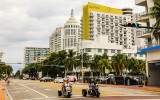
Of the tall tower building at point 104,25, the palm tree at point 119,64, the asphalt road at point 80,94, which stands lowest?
the asphalt road at point 80,94

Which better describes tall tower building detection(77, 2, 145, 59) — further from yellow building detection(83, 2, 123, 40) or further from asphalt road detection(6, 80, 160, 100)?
asphalt road detection(6, 80, 160, 100)

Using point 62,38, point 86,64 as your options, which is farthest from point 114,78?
point 62,38

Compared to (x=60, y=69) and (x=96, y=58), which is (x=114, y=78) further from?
(x=60, y=69)

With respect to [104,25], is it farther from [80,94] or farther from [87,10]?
[80,94]

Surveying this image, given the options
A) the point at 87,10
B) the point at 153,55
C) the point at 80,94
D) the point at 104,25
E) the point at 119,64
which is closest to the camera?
the point at 80,94

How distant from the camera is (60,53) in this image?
8119 centimetres

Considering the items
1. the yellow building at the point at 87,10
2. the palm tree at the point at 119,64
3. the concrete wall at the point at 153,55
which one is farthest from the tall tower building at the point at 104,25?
the concrete wall at the point at 153,55

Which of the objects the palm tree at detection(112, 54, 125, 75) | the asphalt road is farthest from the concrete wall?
the palm tree at detection(112, 54, 125, 75)

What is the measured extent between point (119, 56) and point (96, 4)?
192ft

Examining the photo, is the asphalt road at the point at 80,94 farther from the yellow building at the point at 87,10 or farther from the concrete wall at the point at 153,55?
the yellow building at the point at 87,10

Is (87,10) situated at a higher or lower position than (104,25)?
higher

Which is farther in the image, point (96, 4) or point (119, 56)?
point (96, 4)

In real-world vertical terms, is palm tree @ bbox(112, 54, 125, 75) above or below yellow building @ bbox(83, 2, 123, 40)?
below

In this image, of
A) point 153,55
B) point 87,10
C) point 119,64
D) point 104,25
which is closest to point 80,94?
point 153,55
